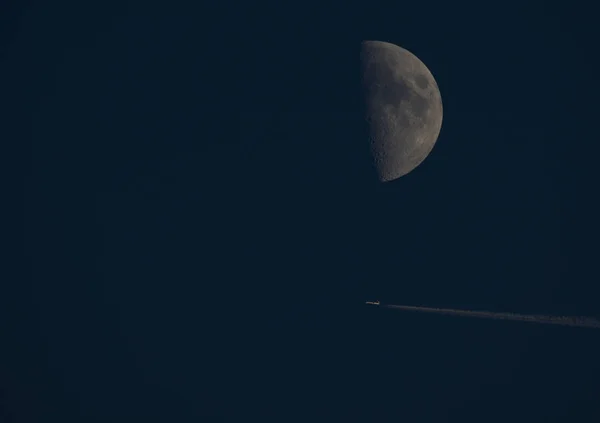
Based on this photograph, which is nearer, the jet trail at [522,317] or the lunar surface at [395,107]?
the lunar surface at [395,107]

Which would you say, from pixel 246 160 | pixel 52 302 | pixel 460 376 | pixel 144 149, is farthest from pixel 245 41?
pixel 460 376

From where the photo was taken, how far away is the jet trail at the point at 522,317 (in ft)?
68.0

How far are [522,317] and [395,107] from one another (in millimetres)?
13055

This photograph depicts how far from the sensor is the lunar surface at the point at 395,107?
54.6ft

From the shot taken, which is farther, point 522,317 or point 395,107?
point 522,317

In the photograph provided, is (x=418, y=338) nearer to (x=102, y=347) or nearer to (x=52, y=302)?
(x=102, y=347)

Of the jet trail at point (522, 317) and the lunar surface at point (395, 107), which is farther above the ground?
the lunar surface at point (395, 107)

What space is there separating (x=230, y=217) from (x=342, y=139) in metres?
6.30

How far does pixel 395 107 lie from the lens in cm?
1672

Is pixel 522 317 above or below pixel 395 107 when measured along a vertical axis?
below

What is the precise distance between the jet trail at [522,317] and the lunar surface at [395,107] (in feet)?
23.9

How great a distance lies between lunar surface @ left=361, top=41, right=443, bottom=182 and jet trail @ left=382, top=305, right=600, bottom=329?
729cm

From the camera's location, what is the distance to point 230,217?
19156 millimetres

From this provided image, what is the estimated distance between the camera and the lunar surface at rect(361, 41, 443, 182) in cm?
1666
